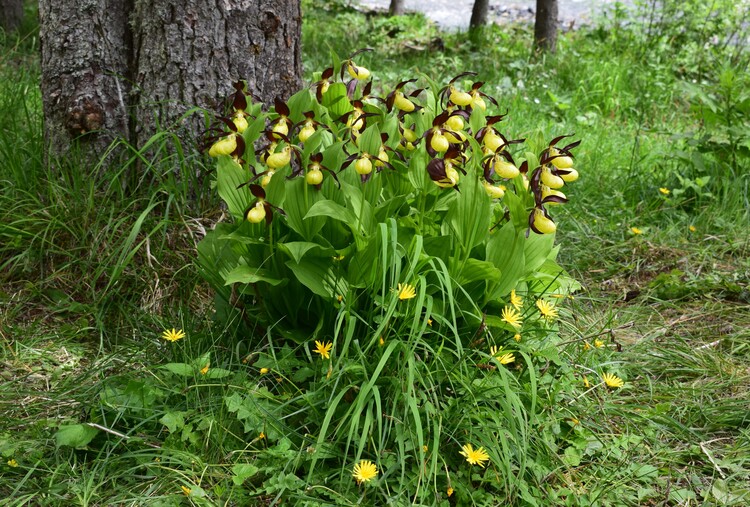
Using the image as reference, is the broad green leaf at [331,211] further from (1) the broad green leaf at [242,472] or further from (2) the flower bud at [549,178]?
(1) the broad green leaf at [242,472]

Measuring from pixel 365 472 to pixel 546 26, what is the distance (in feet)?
19.4

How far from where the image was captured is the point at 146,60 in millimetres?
2750

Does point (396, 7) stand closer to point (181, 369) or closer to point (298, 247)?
point (298, 247)

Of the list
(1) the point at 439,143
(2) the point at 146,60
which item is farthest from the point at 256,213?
(2) the point at 146,60

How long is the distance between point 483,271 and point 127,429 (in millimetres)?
1116

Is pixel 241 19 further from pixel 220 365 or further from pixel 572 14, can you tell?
pixel 572 14

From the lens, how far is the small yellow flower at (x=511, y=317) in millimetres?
2039

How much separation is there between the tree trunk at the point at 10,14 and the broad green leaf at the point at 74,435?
5.07 meters

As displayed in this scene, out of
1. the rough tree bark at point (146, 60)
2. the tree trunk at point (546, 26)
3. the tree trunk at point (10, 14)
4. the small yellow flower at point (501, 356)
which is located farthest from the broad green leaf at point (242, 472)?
the tree trunk at point (546, 26)

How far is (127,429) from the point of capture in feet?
6.31

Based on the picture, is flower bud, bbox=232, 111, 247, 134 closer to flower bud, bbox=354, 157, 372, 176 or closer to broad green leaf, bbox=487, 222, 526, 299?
flower bud, bbox=354, 157, 372, 176

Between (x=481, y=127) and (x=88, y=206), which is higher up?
(x=481, y=127)

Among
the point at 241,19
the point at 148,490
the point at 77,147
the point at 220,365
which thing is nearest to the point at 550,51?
the point at 241,19

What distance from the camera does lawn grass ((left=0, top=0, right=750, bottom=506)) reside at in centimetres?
185
